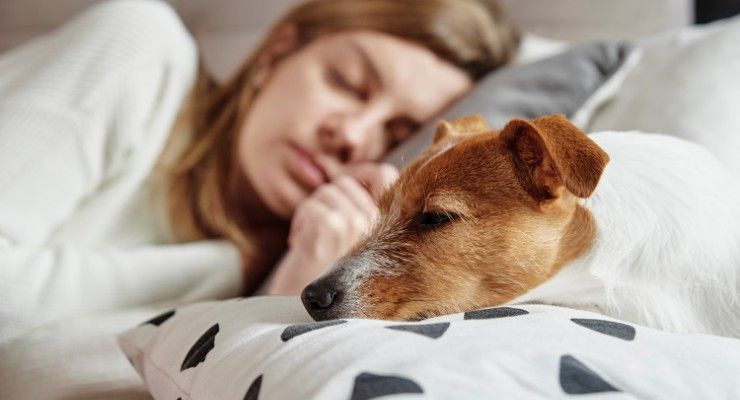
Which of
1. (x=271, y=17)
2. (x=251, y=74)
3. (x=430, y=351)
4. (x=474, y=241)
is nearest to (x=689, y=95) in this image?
(x=474, y=241)

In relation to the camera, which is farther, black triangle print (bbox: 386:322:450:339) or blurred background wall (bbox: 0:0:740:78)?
blurred background wall (bbox: 0:0:740:78)

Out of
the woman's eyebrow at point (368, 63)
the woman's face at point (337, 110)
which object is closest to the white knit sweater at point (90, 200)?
the woman's face at point (337, 110)

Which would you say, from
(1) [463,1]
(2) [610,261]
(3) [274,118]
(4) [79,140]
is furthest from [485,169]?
(1) [463,1]

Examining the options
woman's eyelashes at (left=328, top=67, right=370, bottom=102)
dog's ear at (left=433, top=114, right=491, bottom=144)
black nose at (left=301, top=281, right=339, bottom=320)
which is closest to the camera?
black nose at (left=301, top=281, right=339, bottom=320)

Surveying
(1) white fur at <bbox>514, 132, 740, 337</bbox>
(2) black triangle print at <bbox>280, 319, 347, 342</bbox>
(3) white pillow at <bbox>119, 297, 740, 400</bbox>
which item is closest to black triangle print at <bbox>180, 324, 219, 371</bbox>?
(3) white pillow at <bbox>119, 297, 740, 400</bbox>

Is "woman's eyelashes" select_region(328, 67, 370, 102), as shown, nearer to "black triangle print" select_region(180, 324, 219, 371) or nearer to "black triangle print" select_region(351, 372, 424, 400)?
"black triangle print" select_region(180, 324, 219, 371)

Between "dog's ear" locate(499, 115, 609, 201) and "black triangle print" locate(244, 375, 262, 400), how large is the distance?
374 millimetres

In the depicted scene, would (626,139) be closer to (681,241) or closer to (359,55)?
(681,241)

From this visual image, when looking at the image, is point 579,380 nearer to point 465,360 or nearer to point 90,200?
point 465,360

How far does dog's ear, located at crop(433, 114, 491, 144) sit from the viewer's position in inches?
39.0

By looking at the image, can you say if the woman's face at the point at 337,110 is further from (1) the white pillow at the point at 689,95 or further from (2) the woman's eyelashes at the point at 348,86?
(1) the white pillow at the point at 689,95

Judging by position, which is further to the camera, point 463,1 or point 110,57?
point 463,1

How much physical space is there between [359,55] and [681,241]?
0.99 m

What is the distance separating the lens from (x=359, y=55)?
164 centimetres
